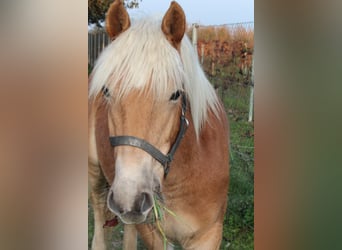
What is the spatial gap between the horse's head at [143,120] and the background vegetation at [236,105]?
0.15 meters

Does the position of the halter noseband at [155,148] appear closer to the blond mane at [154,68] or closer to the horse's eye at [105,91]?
the blond mane at [154,68]

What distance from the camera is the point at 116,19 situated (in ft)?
6.10

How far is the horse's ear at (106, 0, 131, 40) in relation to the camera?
6.05 feet

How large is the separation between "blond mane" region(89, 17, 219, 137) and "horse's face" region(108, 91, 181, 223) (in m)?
0.06

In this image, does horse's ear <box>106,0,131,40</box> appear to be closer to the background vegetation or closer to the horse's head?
the horse's head

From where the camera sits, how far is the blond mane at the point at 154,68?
1780mm

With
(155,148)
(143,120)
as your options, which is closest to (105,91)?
(143,120)

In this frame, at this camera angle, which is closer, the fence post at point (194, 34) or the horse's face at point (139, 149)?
the horse's face at point (139, 149)

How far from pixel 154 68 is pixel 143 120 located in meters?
0.24

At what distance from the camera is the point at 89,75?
1.95 m
